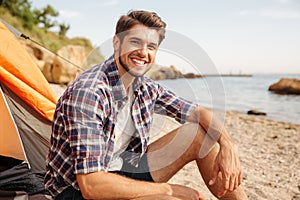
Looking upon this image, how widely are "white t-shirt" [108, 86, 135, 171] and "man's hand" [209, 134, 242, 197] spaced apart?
48 centimetres

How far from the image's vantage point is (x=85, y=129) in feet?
5.48

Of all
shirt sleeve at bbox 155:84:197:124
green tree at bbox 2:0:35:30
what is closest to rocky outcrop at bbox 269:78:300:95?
green tree at bbox 2:0:35:30

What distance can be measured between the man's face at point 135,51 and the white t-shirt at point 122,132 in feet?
0.48

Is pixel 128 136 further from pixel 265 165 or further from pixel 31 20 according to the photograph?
pixel 31 20

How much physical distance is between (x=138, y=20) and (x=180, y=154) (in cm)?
78

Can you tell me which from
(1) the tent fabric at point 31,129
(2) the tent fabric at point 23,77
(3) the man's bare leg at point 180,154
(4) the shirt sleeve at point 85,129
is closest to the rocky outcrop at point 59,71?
(2) the tent fabric at point 23,77

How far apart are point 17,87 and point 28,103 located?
0.14 meters

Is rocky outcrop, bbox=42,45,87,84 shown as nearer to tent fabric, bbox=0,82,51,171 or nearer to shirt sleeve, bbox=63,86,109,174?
tent fabric, bbox=0,82,51,171

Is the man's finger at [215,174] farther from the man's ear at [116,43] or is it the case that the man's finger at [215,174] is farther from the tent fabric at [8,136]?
the tent fabric at [8,136]

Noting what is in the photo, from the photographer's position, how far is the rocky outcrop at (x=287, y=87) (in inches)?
740

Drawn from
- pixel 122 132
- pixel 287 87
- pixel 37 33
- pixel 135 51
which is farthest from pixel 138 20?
pixel 37 33

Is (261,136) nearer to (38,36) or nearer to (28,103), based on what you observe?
(28,103)

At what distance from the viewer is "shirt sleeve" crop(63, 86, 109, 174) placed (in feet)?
→ 5.45

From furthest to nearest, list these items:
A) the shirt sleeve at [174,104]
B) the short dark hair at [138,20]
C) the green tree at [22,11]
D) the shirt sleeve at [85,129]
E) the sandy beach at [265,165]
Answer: the green tree at [22,11], the sandy beach at [265,165], the shirt sleeve at [174,104], the short dark hair at [138,20], the shirt sleeve at [85,129]
